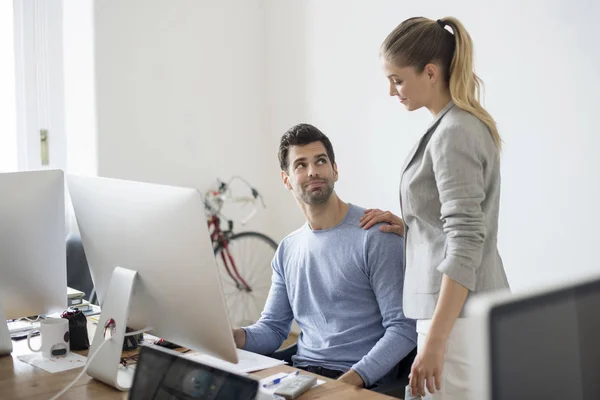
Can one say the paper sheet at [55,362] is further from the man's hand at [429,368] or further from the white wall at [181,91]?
the white wall at [181,91]

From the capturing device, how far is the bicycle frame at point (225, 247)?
14.0 ft

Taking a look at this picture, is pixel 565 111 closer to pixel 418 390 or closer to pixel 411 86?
pixel 411 86

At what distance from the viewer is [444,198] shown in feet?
5.57

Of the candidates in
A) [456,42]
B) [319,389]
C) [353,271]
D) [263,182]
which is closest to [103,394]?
[319,389]

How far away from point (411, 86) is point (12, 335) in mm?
1334

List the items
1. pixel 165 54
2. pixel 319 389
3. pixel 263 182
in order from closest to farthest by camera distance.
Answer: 1. pixel 319 389
2. pixel 165 54
3. pixel 263 182

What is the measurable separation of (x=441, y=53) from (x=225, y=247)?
8.91ft

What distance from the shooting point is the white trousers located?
1.75 meters

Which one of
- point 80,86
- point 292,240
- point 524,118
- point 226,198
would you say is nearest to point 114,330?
point 292,240

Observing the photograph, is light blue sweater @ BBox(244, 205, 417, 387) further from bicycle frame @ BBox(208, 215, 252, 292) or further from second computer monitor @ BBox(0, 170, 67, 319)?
bicycle frame @ BBox(208, 215, 252, 292)

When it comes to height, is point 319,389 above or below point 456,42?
below

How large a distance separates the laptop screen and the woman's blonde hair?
0.90 meters

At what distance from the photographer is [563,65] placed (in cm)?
297

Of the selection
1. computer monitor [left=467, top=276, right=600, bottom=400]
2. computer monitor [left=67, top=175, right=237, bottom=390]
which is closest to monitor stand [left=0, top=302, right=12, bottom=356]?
computer monitor [left=67, top=175, right=237, bottom=390]
